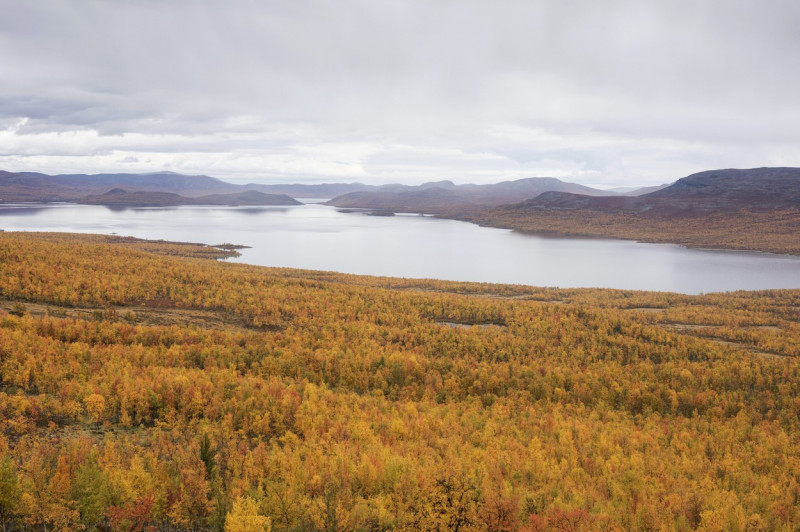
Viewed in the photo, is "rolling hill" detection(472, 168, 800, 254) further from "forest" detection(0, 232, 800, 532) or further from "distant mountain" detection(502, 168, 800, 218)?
"forest" detection(0, 232, 800, 532)

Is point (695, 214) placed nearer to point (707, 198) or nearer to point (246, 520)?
point (707, 198)

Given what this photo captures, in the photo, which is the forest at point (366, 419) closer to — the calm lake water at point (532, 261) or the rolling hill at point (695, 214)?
the calm lake water at point (532, 261)

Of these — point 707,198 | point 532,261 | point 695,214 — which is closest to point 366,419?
point 532,261

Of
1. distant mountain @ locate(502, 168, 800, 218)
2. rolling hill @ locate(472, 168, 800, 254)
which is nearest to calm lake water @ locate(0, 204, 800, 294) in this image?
rolling hill @ locate(472, 168, 800, 254)

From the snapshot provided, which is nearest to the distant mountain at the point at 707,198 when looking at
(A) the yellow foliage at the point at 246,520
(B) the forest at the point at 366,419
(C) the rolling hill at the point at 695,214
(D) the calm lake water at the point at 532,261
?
(C) the rolling hill at the point at 695,214

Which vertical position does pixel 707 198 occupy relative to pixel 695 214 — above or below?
above

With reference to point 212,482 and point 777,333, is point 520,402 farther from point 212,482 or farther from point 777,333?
point 777,333
